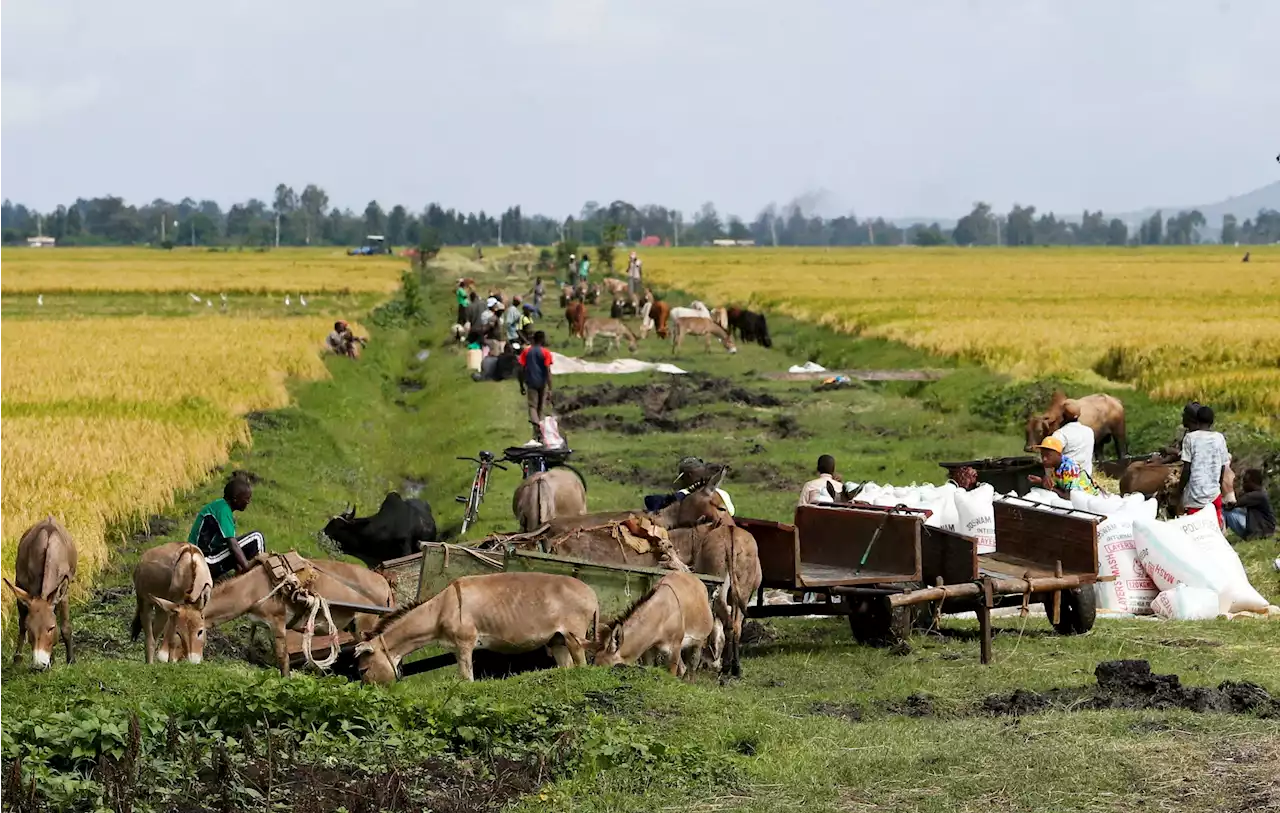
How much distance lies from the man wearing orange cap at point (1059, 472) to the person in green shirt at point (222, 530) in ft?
25.0

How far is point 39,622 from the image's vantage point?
10.6 m

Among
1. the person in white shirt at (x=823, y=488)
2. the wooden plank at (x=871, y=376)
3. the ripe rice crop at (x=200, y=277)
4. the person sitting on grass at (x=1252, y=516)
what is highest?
the ripe rice crop at (x=200, y=277)

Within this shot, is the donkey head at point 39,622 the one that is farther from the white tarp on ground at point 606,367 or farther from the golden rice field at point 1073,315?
the white tarp on ground at point 606,367

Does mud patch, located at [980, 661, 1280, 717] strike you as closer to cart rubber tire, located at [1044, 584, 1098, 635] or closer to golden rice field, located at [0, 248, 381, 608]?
cart rubber tire, located at [1044, 584, 1098, 635]

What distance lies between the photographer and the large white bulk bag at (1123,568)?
13.4m

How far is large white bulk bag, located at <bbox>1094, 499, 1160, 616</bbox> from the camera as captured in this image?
43.9ft

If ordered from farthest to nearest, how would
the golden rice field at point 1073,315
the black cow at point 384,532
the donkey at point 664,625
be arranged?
the golden rice field at point 1073,315 → the black cow at point 384,532 → the donkey at point 664,625

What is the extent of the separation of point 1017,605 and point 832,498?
1.77 meters

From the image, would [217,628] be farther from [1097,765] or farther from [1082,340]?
[1082,340]

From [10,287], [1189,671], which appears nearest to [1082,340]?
[1189,671]

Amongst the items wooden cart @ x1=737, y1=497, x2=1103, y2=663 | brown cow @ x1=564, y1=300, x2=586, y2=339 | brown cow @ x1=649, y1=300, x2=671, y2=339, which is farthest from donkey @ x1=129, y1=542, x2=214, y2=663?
brown cow @ x1=649, y1=300, x2=671, y2=339

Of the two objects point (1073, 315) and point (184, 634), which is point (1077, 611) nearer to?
point (184, 634)

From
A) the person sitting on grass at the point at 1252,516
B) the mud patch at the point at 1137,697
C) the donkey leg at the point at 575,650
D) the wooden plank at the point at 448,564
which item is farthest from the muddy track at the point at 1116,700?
the person sitting on grass at the point at 1252,516

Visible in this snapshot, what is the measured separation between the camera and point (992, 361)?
30.2 m
